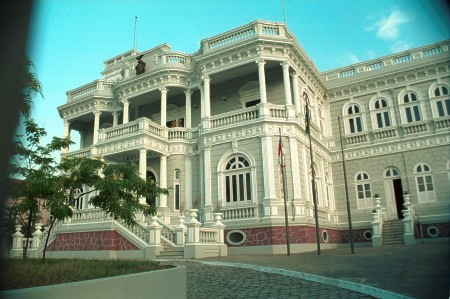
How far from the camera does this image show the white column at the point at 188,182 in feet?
69.2

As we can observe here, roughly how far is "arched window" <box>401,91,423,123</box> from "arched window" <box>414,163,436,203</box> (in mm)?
2871

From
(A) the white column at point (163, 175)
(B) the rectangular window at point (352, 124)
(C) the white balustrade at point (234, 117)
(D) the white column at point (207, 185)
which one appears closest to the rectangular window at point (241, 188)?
(D) the white column at point (207, 185)

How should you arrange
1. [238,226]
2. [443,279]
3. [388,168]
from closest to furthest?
[443,279] < [238,226] < [388,168]

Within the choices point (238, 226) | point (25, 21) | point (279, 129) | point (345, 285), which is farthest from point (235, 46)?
point (25, 21)

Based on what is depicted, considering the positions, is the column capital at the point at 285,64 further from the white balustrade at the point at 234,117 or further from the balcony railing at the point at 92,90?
the balcony railing at the point at 92,90

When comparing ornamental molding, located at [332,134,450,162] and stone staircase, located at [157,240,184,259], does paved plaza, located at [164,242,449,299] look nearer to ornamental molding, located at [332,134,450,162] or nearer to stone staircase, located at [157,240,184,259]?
stone staircase, located at [157,240,184,259]

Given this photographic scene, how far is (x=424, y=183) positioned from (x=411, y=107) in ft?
15.2

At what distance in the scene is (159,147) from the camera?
70.5 ft

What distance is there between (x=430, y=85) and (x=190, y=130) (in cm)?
1441

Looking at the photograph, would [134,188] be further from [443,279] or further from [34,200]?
[443,279]

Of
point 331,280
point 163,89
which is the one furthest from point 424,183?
point 331,280

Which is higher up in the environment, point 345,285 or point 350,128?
point 350,128

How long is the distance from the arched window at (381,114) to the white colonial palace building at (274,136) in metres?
0.06

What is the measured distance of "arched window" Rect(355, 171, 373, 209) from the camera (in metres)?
23.0
